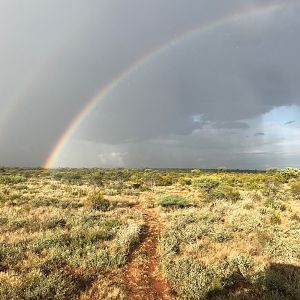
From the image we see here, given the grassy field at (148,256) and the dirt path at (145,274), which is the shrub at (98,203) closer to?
the grassy field at (148,256)

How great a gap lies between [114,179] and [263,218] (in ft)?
131

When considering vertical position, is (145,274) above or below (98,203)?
below

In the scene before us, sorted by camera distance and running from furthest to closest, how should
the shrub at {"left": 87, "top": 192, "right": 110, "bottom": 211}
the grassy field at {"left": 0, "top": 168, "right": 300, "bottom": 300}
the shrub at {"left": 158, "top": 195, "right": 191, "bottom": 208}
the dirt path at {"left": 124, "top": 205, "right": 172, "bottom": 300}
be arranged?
the shrub at {"left": 158, "top": 195, "right": 191, "bottom": 208}, the shrub at {"left": 87, "top": 192, "right": 110, "bottom": 211}, the dirt path at {"left": 124, "top": 205, "right": 172, "bottom": 300}, the grassy field at {"left": 0, "top": 168, "right": 300, "bottom": 300}

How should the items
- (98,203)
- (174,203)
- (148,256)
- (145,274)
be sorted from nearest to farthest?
(145,274)
(148,256)
(98,203)
(174,203)

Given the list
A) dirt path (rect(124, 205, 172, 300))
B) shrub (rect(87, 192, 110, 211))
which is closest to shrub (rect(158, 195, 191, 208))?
shrub (rect(87, 192, 110, 211))

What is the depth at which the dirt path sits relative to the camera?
9531 mm

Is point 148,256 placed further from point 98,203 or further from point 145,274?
point 98,203

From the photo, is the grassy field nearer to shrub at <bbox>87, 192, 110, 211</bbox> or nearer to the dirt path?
the dirt path

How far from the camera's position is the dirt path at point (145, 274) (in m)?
9.53

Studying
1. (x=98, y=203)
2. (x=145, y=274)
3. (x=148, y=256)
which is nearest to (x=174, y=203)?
(x=98, y=203)

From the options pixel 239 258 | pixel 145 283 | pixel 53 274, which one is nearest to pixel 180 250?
pixel 239 258

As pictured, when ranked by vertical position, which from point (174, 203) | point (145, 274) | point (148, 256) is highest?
point (174, 203)

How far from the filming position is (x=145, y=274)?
10930 mm

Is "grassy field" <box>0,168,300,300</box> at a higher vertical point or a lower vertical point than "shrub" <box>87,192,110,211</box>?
lower
